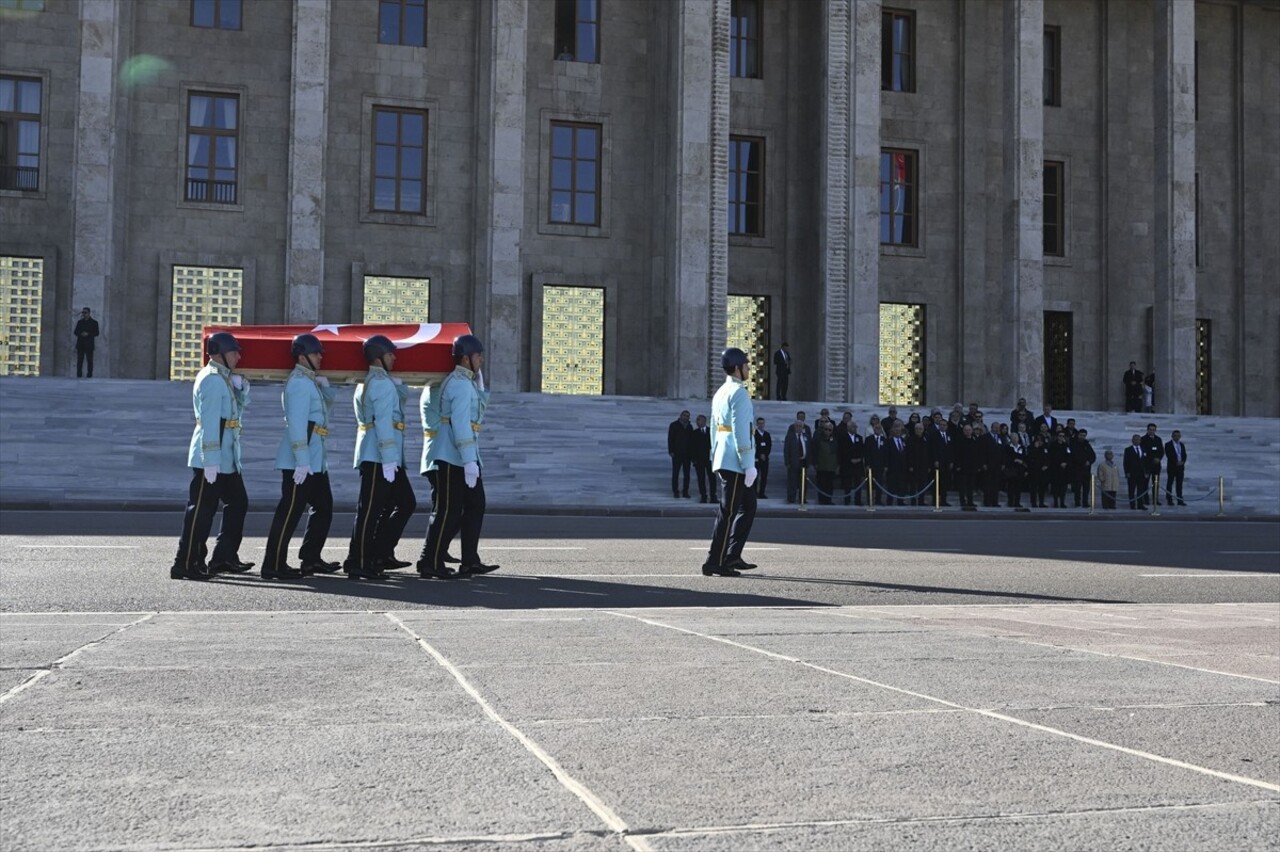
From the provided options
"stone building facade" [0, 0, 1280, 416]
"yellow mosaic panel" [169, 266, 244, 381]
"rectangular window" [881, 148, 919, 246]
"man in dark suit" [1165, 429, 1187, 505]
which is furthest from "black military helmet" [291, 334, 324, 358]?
"rectangular window" [881, 148, 919, 246]

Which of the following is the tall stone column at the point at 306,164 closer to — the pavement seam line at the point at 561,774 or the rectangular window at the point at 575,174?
the rectangular window at the point at 575,174

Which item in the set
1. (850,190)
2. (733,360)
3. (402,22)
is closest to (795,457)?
(850,190)

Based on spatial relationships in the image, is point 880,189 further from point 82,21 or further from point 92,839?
point 92,839

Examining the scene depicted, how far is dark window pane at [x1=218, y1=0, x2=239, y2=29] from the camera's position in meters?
37.9

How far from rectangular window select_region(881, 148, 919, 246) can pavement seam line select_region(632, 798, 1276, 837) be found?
1566 inches

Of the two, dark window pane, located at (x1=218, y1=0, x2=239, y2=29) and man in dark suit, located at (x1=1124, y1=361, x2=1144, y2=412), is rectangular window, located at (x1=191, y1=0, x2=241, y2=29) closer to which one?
dark window pane, located at (x1=218, y1=0, x2=239, y2=29)

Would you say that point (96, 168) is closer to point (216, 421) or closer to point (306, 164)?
point (306, 164)

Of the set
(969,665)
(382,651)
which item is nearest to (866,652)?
(969,665)

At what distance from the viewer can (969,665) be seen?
6156 millimetres

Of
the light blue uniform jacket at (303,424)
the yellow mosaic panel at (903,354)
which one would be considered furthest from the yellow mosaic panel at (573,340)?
the light blue uniform jacket at (303,424)

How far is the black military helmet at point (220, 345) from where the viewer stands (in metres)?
11.7

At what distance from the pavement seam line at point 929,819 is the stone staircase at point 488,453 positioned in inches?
764

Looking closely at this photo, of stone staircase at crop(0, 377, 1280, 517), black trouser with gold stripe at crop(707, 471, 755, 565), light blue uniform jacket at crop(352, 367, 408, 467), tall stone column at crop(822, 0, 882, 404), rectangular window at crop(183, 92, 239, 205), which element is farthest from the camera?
tall stone column at crop(822, 0, 882, 404)

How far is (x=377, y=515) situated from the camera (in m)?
11.7
